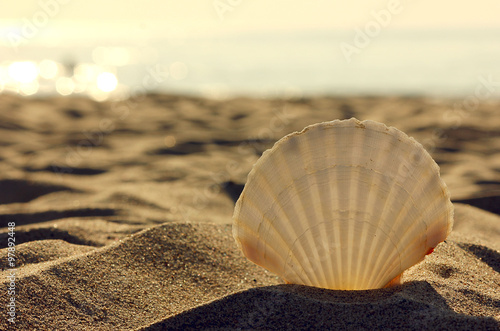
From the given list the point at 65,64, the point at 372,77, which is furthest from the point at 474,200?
the point at 65,64

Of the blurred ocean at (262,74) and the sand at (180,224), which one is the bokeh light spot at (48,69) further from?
the sand at (180,224)

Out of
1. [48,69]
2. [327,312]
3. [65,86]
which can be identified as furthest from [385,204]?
[48,69]

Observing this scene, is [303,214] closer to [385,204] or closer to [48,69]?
[385,204]

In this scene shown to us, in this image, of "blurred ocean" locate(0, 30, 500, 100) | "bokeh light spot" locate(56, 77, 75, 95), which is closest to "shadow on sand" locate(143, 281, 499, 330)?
"blurred ocean" locate(0, 30, 500, 100)

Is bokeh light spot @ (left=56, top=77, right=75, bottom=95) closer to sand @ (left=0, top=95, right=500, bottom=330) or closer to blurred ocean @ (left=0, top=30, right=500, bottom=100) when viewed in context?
blurred ocean @ (left=0, top=30, right=500, bottom=100)

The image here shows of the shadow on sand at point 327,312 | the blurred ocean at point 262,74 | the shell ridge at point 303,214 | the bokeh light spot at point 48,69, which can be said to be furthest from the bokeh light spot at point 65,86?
the shadow on sand at point 327,312

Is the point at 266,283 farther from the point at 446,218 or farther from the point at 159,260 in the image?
the point at 446,218
